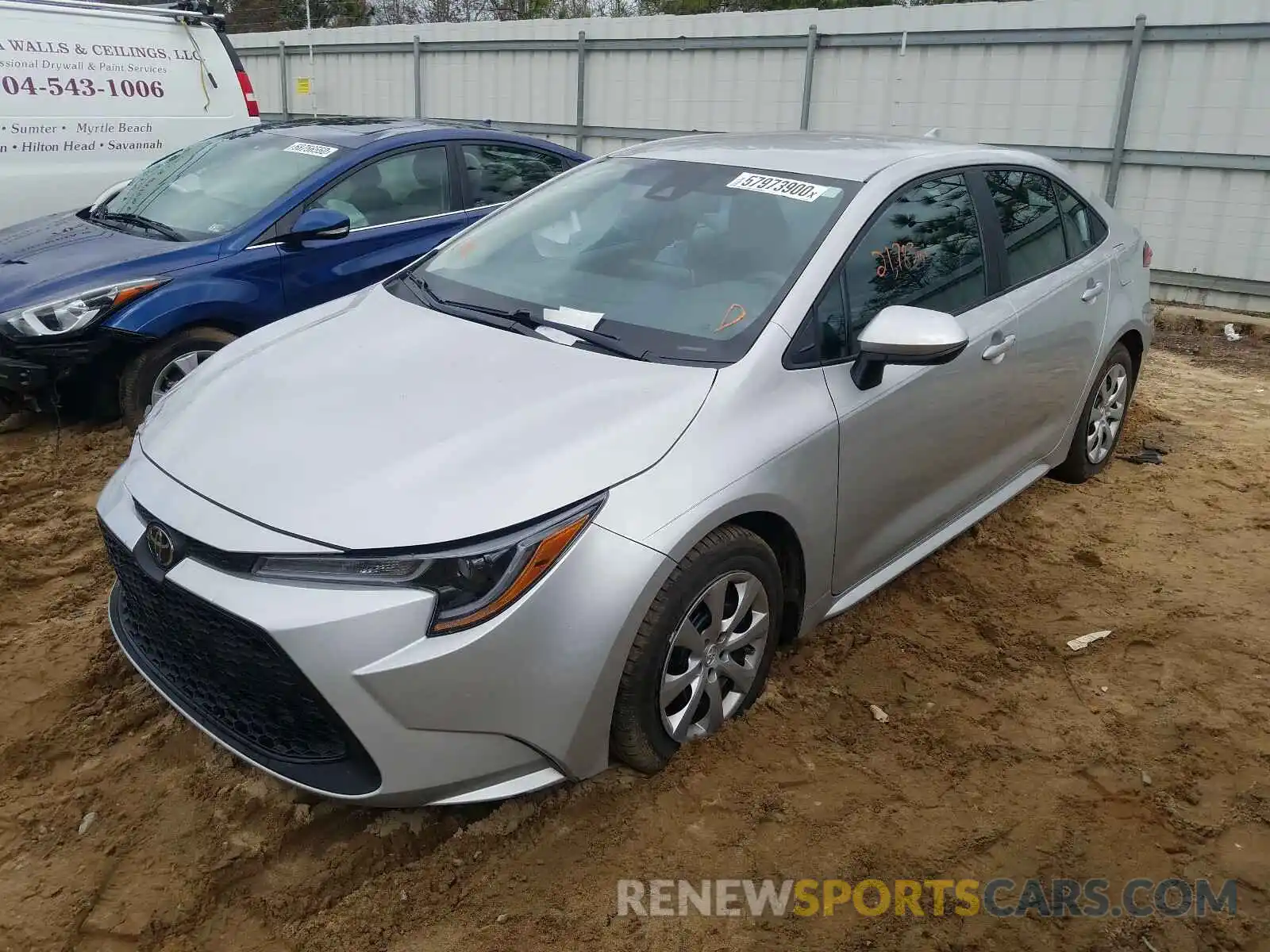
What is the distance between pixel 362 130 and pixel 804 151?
324cm

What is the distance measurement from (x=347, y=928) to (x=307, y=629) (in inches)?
28.2

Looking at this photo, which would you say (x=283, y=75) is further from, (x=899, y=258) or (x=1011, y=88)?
(x=899, y=258)

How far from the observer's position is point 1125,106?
345 inches

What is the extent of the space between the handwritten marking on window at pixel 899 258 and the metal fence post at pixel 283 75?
49.4 feet

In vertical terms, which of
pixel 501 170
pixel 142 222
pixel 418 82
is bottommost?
pixel 142 222

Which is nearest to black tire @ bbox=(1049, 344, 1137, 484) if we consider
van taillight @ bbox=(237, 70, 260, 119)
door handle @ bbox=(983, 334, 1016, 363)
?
door handle @ bbox=(983, 334, 1016, 363)

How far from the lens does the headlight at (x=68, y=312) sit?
458 cm

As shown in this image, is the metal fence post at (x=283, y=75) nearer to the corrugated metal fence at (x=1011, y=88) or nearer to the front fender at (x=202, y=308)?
the corrugated metal fence at (x=1011, y=88)

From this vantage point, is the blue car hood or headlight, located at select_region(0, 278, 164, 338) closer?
headlight, located at select_region(0, 278, 164, 338)

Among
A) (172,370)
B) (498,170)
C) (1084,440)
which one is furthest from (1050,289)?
(172,370)

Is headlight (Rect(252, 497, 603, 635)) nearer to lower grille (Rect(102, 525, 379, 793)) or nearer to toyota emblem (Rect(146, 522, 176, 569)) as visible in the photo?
lower grille (Rect(102, 525, 379, 793))

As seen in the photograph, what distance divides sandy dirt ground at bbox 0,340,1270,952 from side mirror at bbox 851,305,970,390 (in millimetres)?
1106

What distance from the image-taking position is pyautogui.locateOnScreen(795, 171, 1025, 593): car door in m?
3.08

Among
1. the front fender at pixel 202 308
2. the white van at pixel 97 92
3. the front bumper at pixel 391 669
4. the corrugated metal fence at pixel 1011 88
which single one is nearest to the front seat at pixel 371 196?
the front fender at pixel 202 308
